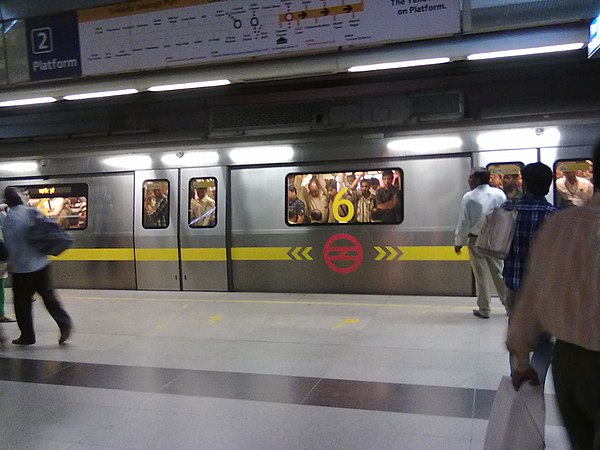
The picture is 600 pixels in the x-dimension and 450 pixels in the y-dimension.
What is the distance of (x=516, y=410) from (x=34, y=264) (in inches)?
191

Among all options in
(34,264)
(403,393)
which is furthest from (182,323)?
(403,393)

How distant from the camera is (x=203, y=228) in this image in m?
8.16

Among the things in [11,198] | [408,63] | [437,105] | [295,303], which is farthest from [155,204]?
[408,63]

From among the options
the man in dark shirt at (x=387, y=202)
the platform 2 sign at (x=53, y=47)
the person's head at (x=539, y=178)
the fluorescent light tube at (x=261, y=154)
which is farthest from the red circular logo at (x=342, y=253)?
the person's head at (x=539, y=178)

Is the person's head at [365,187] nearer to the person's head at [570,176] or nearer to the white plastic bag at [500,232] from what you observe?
the person's head at [570,176]

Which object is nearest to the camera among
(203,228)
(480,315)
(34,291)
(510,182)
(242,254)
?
(34,291)

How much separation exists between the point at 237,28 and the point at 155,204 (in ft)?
12.9

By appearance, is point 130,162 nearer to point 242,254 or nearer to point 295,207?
point 242,254

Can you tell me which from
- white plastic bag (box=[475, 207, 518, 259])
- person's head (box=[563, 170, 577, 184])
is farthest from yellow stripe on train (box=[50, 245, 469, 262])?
white plastic bag (box=[475, 207, 518, 259])

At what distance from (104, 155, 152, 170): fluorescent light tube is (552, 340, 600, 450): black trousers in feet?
24.9

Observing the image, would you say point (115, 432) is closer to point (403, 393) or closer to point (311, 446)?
point (311, 446)

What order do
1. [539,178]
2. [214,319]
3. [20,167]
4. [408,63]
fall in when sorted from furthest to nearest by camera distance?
[20,167] < [214,319] < [408,63] < [539,178]

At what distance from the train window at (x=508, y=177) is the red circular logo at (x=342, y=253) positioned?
80.9 inches

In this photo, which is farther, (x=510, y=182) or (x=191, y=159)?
(x=191, y=159)
